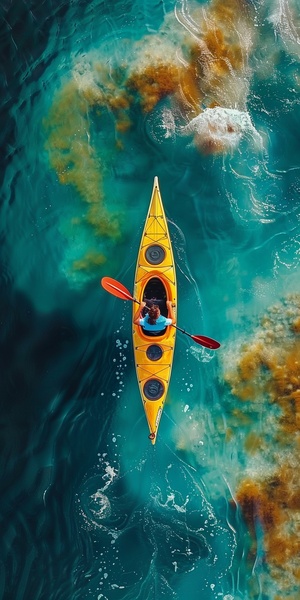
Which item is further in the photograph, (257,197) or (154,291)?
(257,197)

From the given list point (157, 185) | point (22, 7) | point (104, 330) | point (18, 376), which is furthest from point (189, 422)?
point (22, 7)

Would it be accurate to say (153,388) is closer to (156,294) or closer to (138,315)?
(138,315)

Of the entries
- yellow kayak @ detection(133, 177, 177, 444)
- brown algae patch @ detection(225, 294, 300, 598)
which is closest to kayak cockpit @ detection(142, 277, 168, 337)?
yellow kayak @ detection(133, 177, 177, 444)

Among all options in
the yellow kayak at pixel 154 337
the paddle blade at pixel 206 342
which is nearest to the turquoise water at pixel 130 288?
the yellow kayak at pixel 154 337

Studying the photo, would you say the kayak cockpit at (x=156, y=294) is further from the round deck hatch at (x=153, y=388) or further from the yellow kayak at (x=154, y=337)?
the round deck hatch at (x=153, y=388)

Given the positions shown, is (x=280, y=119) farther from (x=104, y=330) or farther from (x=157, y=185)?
(x=104, y=330)

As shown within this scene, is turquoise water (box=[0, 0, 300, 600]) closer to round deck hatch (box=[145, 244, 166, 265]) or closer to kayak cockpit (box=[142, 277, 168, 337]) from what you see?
round deck hatch (box=[145, 244, 166, 265])
